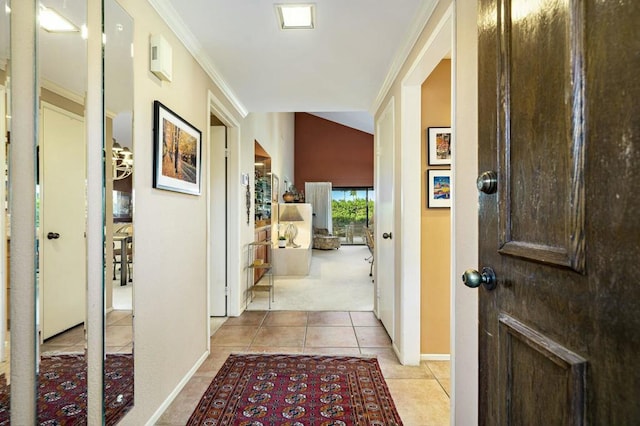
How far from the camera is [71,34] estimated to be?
115cm

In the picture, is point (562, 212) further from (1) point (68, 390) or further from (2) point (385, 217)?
(2) point (385, 217)

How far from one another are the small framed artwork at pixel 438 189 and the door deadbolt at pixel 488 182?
161 cm

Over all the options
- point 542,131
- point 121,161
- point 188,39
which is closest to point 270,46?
point 188,39

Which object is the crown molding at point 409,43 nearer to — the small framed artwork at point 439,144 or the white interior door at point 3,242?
the small framed artwork at point 439,144

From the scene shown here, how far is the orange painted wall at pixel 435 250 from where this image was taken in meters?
2.41

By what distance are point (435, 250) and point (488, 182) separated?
67.4 inches

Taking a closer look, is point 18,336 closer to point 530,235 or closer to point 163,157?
point 163,157

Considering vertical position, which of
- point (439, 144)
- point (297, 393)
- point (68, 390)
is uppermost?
point (439, 144)

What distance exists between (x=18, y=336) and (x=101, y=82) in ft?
3.20

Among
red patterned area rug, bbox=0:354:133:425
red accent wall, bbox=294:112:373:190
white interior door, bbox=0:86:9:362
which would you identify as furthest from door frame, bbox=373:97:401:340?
red accent wall, bbox=294:112:373:190

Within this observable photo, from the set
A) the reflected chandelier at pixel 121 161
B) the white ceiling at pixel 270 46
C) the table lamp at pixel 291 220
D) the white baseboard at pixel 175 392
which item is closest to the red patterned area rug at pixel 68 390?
the white baseboard at pixel 175 392

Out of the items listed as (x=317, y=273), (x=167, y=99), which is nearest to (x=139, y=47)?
(x=167, y=99)

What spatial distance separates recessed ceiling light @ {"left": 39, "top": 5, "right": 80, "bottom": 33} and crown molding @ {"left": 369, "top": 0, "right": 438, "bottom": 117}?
1667mm

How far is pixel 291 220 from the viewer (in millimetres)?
5723
